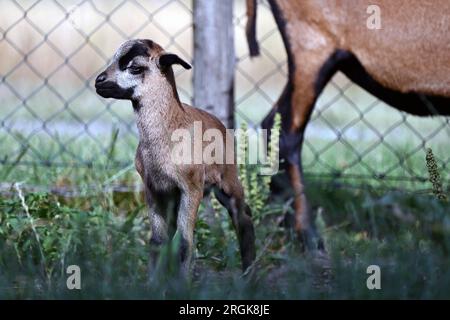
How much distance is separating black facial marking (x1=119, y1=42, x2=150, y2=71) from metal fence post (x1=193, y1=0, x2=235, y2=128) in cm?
136

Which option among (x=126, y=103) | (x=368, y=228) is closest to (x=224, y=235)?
(x=368, y=228)

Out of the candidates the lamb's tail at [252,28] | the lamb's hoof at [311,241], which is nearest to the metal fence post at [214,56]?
the lamb's tail at [252,28]

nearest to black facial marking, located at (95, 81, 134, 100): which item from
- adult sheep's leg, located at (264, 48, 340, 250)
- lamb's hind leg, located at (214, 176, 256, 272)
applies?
lamb's hind leg, located at (214, 176, 256, 272)

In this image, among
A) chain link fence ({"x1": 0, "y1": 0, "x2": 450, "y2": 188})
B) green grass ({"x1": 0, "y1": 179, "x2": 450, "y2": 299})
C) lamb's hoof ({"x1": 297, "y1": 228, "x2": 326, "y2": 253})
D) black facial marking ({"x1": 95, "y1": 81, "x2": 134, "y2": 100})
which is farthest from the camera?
chain link fence ({"x1": 0, "y1": 0, "x2": 450, "y2": 188})

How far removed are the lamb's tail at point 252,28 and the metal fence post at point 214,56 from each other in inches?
3.0

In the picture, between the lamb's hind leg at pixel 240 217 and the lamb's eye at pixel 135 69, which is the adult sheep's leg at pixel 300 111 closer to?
the lamb's hind leg at pixel 240 217

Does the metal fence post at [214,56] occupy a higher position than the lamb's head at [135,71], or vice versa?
the metal fence post at [214,56]

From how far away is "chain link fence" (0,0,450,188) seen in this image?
17.6ft

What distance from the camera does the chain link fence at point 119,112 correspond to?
17.6 ft

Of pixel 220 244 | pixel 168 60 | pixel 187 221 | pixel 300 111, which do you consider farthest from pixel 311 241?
pixel 168 60

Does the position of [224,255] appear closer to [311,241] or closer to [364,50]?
[311,241]

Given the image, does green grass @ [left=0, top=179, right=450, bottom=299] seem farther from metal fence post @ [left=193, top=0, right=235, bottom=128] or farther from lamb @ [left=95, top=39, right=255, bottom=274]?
metal fence post @ [left=193, top=0, right=235, bottom=128]

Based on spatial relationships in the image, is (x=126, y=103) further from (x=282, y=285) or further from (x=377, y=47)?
(x=282, y=285)

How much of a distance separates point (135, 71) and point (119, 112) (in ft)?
13.6
